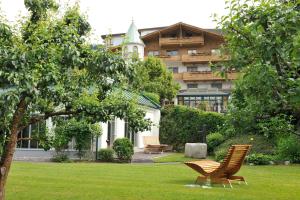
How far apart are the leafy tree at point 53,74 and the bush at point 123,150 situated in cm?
1534

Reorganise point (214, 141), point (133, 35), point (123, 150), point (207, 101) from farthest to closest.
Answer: point (133, 35) → point (207, 101) → point (214, 141) → point (123, 150)

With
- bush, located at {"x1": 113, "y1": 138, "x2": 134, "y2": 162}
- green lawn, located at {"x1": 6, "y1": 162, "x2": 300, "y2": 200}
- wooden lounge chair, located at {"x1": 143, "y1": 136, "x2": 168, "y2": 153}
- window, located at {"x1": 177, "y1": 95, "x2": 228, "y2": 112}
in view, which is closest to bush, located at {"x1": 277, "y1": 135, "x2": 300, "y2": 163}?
green lawn, located at {"x1": 6, "y1": 162, "x2": 300, "y2": 200}

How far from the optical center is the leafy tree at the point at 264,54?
5883mm

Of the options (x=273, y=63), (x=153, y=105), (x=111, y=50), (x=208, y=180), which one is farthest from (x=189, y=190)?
(x=153, y=105)

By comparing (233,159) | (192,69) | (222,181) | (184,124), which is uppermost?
(192,69)

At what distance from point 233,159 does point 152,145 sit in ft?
58.9

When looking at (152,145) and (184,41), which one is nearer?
(152,145)

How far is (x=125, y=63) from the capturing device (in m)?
7.59

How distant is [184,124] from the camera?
1359 inches

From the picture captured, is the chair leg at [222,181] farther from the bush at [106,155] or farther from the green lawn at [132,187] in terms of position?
the bush at [106,155]

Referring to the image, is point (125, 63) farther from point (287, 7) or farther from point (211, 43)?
point (211, 43)

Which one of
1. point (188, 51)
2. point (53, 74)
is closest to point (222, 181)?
point (53, 74)

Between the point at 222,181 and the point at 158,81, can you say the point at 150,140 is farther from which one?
the point at 222,181

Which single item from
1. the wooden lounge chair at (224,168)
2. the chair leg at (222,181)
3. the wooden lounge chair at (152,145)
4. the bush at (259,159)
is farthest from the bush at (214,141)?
the chair leg at (222,181)
